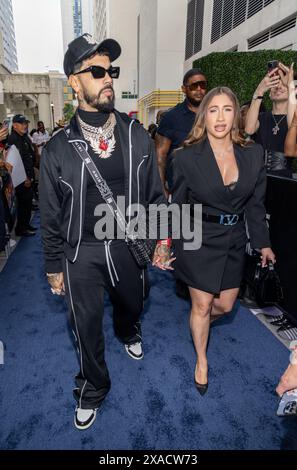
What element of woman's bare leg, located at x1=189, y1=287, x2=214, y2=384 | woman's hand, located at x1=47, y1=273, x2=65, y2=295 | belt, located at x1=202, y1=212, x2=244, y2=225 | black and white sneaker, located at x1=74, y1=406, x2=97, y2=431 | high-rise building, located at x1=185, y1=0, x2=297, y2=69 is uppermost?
high-rise building, located at x1=185, y1=0, x2=297, y2=69

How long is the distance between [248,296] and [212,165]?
2.19 meters

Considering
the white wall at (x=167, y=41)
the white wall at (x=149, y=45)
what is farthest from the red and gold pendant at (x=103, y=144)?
the white wall at (x=149, y=45)

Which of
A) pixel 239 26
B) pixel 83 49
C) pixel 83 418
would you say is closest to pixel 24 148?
pixel 83 49

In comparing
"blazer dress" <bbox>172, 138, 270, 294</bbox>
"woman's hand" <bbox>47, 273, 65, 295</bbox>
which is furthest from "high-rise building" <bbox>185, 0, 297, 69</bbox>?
"woman's hand" <bbox>47, 273, 65, 295</bbox>

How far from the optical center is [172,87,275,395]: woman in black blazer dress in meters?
2.30

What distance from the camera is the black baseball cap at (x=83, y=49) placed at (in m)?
1.92

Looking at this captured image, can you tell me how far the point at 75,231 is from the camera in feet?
6.65

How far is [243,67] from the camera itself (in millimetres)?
13516

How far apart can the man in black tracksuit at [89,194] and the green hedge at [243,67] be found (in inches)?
465

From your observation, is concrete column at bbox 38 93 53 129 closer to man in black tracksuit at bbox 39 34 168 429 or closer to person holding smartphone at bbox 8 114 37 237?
person holding smartphone at bbox 8 114 37 237

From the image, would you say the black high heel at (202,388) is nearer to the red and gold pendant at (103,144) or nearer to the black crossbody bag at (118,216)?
the black crossbody bag at (118,216)

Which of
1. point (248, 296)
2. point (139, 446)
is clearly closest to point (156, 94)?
point (248, 296)

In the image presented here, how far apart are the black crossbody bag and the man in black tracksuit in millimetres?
32

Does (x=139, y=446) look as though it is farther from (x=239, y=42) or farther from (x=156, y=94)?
(x=156, y=94)
